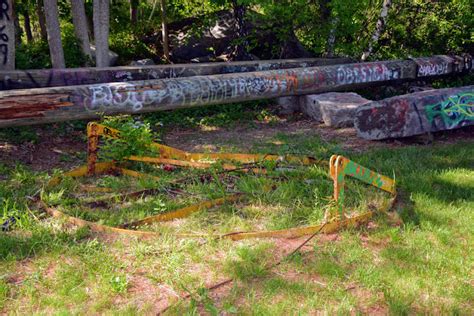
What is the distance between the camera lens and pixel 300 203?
4031 mm

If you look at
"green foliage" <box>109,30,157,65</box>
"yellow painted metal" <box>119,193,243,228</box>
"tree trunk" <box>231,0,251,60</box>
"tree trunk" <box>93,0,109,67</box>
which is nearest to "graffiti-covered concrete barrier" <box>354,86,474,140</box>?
"yellow painted metal" <box>119,193,243,228</box>

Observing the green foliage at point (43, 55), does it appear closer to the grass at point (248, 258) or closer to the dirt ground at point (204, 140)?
the dirt ground at point (204, 140)

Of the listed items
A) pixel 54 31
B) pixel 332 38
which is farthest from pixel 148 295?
pixel 332 38

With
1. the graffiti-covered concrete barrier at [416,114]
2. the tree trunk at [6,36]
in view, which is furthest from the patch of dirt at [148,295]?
the tree trunk at [6,36]

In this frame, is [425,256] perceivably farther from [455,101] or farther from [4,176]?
[4,176]

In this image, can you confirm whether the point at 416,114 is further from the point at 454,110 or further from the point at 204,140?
the point at 204,140

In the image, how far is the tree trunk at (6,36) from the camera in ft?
22.9

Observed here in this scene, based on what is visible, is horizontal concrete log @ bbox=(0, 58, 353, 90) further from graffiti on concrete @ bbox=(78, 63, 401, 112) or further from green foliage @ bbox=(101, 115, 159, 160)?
green foliage @ bbox=(101, 115, 159, 160)

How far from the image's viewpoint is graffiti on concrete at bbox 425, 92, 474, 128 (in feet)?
20.1

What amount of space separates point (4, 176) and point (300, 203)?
126 inches

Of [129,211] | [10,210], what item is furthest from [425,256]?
[10,210]

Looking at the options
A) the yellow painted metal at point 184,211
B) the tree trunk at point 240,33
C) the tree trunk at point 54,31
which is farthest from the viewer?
the tree trunk at point 240,33

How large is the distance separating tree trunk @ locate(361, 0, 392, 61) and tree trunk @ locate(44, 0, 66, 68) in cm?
603

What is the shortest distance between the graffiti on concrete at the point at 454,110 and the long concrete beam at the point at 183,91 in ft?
7.57
